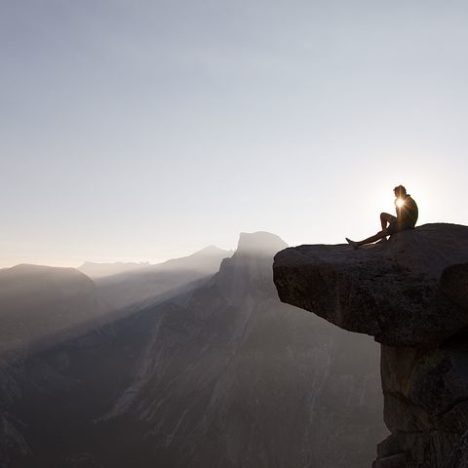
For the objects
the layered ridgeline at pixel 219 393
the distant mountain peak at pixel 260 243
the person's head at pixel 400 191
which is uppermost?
the distant mountain peak at pixel 260 243

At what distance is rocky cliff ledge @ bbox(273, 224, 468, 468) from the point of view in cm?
1198

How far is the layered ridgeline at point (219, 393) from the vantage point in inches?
2406

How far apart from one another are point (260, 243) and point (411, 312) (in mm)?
109961

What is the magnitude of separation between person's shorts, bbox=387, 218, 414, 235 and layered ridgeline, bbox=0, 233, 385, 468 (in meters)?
44.8

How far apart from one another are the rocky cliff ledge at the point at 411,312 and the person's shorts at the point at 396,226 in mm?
325

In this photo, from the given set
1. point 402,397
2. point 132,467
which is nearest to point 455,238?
point 402,397

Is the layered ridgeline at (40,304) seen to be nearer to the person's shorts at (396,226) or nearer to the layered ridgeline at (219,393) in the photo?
the layered ridgeline at (219,393)

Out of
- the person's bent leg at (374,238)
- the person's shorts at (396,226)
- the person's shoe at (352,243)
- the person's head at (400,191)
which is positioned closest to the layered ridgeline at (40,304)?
the person's shoe at (352,243)

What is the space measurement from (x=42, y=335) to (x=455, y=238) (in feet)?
462

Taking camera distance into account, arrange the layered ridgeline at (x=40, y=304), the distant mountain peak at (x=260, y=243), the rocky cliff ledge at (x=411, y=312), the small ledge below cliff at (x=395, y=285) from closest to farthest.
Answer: the rocky cliff ledge at (x=411, y=312) → the small ledge below cliff at (x=395, y=285) → the distant mountain peak at (x=260, y=243) → the layered ridgeline at (x=40, y=304)

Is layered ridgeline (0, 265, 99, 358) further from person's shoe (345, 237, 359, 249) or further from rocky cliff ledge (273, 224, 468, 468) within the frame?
rocky cliff ledge (273, 224, 468, 468)

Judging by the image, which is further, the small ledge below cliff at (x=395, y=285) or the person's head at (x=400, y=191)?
the person's head at (x=400, y=191)

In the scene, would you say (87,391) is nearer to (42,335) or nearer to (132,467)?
(42,335)

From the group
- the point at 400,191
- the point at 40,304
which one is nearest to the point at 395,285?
the point at 400,191
